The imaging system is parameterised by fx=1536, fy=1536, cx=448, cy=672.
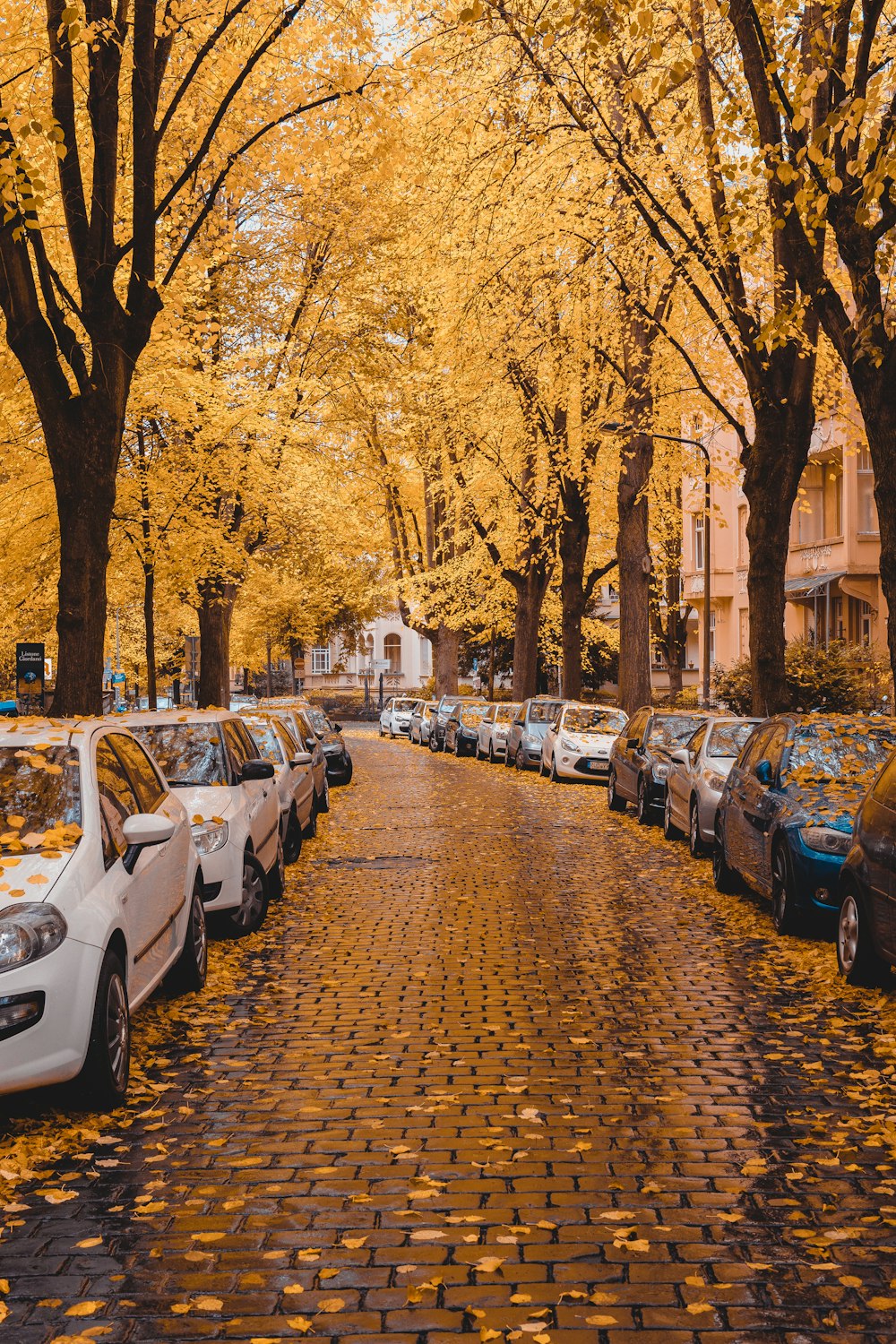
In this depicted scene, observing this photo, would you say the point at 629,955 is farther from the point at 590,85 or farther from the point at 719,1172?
the point at 590,85

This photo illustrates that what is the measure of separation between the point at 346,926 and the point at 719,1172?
6376mm

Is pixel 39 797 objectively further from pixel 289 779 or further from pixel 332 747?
pixel 332 747

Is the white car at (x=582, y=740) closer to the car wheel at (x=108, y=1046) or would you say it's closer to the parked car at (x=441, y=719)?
the parked car at (x=441, y=719)

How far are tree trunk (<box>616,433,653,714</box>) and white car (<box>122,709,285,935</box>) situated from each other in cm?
1599

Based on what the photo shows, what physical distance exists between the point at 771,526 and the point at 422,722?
122ft

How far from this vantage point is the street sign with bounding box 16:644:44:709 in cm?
2948

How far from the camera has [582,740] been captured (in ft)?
92.8

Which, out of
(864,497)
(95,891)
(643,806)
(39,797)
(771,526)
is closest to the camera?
(95,891)

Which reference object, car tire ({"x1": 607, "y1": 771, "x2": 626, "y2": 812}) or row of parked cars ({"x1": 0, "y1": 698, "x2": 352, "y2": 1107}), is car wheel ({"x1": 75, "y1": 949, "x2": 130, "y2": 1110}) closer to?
row of parked cars ({"x1": 0, "y1": 698, "x2": 352, "y2": 1107})

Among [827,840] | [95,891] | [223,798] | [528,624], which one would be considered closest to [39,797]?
[95,891]

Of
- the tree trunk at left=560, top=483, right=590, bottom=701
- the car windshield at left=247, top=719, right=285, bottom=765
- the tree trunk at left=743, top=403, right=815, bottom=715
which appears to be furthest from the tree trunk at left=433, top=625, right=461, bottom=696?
the car windshield at left=247, top=719, right=285, bottom=765

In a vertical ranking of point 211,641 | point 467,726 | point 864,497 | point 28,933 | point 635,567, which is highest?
point 864,497

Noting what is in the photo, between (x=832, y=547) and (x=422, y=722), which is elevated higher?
(x=832, y=547)

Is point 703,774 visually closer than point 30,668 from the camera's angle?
Yes
